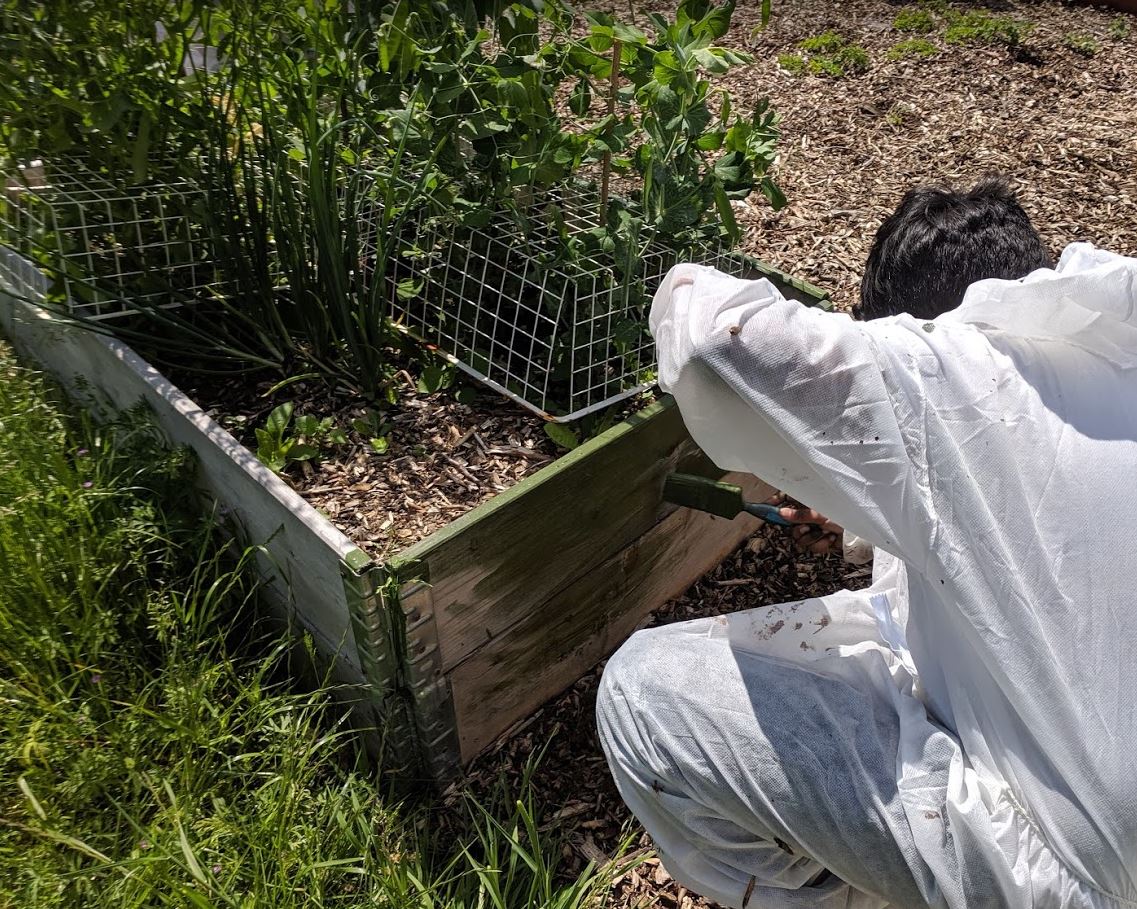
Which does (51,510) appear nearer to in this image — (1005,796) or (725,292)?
(725,292)

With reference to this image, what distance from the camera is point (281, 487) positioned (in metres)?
1.78

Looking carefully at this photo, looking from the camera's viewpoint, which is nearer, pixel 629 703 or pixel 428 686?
pixel 629 703

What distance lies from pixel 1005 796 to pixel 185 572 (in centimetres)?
157

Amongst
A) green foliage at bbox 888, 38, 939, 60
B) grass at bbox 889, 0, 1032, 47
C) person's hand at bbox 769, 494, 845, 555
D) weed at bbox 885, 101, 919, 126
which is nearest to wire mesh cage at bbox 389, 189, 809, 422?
person's hand at bbox 769, 494, 845, 555

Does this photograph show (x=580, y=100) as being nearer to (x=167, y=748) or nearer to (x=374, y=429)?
(x=374, y=429)

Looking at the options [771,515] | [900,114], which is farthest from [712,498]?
[900,114]

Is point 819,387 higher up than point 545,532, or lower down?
higher up

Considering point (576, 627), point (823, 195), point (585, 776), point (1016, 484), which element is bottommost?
point (585, 776)

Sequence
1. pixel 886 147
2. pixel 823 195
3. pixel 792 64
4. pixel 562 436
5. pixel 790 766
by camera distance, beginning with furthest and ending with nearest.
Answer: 1. pixel 792 64
2. pixel 886 147
3. pixel 823 195
4. pixel 562 436
5. pixel 790 766

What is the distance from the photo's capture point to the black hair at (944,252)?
1.50 metres

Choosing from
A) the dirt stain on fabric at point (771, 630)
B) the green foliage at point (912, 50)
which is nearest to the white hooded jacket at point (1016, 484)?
the dirt stain on fabric at point (771, 630)

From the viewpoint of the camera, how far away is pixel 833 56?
Result: 427 cm

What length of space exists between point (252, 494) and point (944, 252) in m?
1.29

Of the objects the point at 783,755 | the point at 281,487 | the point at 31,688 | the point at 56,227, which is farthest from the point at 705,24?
the point at 31,688
